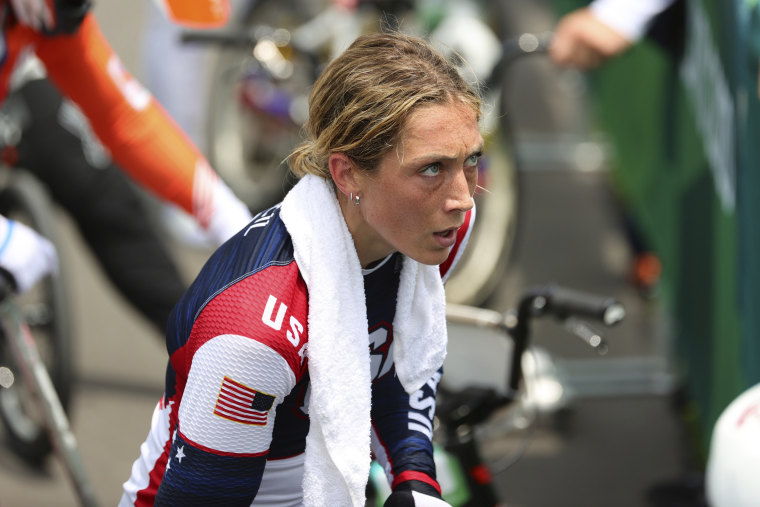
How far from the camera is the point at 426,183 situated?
191cm

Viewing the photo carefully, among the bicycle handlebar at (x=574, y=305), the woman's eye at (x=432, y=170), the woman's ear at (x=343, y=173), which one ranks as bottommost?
the bicycle handlebar at (x=574, y=305)

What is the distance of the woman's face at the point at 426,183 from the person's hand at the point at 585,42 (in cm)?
207

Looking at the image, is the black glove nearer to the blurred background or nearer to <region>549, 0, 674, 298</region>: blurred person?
the blurred background

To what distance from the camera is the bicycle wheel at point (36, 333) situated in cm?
396

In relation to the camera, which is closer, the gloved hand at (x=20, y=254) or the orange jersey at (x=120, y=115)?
the gloved hand at (x=20, y=254)

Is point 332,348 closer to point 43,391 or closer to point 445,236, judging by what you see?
point 445,236

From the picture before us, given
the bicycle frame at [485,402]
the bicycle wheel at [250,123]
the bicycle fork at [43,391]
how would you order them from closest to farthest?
the bicycle frame at [485,402] < the bicycle fork at [43,391] < the bicycle wheel at [250,123]

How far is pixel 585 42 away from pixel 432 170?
7.22 ft

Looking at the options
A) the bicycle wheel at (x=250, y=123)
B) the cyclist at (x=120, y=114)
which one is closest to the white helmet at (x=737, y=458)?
the cyclist at (x=120, y=114)

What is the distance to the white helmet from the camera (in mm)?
2234

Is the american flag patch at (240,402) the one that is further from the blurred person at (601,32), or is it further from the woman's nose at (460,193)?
the blurred person at (601,32)

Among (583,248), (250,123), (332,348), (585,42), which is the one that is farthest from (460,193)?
(250,123)

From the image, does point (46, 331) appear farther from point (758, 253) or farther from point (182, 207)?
point (758, 253)

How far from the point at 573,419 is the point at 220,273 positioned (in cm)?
297
